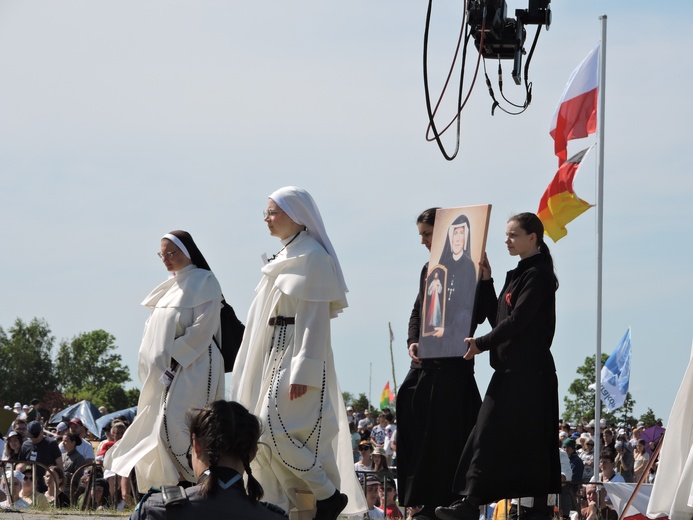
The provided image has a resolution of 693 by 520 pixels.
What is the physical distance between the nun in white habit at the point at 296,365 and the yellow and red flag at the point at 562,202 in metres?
11.0

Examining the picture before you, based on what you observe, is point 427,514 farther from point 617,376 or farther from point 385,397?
point 385,397

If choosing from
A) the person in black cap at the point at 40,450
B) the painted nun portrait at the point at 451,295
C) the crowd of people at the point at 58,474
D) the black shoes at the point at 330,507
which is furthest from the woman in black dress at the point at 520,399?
the person in black cap at the point at 40,450

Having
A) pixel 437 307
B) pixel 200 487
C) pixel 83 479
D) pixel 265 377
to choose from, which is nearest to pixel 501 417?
pixel 437 307

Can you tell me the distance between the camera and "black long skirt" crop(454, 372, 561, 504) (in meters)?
8.70

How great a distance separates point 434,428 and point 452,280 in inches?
42.4

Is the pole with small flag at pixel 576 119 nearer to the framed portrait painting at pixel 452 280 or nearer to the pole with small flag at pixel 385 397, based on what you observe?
the framed portrait painting at pixel 452 280

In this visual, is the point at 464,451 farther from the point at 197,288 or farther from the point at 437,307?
the point at 197,288

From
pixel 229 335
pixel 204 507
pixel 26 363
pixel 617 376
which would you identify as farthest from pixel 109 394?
pixel 204 507

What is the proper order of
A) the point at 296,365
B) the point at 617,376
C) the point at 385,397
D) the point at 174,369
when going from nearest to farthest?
the point at 296,365 < the point at 174,369 < the point at 617,376 < the point at 385,397

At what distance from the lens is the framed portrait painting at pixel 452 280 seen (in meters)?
9.23

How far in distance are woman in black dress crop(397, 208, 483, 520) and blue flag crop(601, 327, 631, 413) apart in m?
22.1

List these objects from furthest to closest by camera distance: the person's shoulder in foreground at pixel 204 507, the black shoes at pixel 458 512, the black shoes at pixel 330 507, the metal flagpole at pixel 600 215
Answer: the metal flagpole at pixel 600 215
the black shoes at pixel 330 507
the black shoes at pixel 458 512
the person's shoulder in foreground at pixel 204 507

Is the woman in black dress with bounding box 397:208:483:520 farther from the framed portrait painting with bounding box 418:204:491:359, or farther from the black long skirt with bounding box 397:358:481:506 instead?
the framed portrait painting with bounding box 418:204:491:359

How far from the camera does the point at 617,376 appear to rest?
31.8 m
